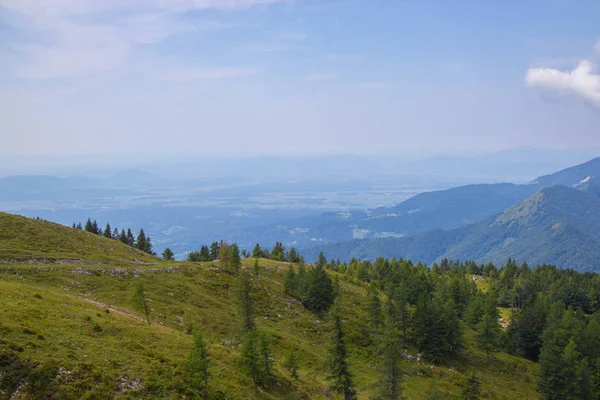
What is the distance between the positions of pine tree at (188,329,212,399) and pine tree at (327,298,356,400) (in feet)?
56.5

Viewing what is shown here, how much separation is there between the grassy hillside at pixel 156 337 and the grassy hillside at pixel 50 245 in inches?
20.2

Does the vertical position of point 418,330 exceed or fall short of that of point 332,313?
it falls short

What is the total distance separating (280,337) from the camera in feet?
193

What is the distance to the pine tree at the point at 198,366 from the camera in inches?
1257

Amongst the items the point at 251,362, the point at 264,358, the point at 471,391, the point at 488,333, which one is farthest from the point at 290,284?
the point at 251,362

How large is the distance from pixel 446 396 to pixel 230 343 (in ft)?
122

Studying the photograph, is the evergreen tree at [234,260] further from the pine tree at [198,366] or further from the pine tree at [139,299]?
the pine tree at [198,366]

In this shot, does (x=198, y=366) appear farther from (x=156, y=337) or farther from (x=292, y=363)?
(x=292, y=363)

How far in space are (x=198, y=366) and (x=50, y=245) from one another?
50.4m

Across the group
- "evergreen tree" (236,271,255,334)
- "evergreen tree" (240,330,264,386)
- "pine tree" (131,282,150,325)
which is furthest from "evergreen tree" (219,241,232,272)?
"evergreen tree" (240,330,264,386)

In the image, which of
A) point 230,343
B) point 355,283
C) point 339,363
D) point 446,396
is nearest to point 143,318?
point 230,343

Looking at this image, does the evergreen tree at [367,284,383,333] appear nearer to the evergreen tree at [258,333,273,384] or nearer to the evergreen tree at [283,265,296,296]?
the evergreen tree at [283,265,296,296]

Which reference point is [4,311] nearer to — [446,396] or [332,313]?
[332,313]

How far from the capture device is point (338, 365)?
146ft
